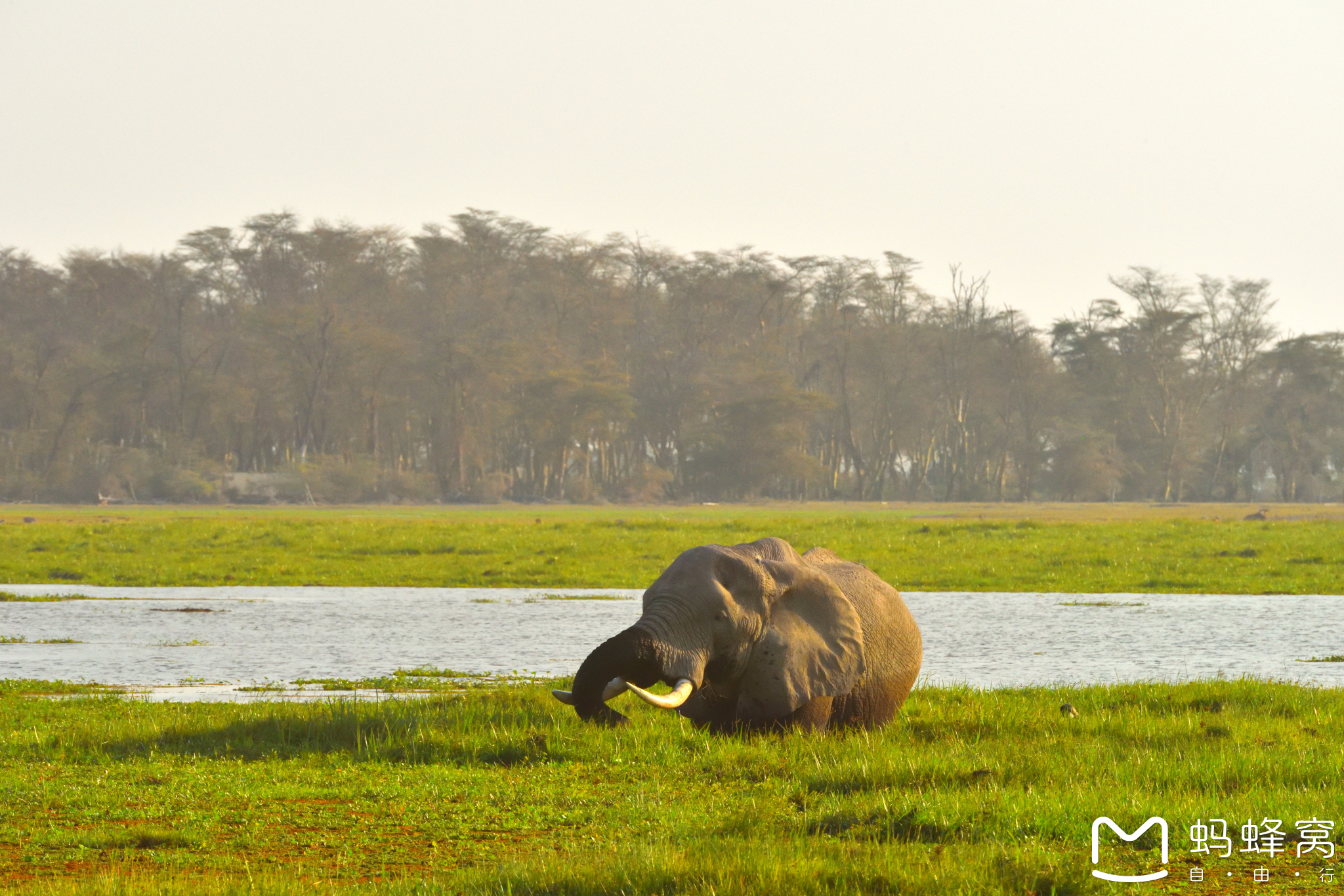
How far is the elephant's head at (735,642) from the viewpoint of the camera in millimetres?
9484

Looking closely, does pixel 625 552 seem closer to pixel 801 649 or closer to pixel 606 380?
pixel 801 649

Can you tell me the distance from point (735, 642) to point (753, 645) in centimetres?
18

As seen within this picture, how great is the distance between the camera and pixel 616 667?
31.0 feet

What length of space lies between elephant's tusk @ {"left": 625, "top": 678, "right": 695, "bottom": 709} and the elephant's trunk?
19cm

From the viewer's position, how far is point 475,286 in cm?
10119

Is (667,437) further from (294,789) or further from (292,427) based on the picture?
(294,789)

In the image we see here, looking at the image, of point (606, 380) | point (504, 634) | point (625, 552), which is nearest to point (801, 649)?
point (504, 634)

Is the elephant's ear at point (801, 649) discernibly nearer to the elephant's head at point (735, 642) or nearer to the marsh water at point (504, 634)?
the elephant's head at point (735, 642)

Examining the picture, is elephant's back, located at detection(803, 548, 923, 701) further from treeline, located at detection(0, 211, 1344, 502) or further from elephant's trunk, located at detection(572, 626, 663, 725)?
treeline, located at detection(0, 211, 1344, 502)

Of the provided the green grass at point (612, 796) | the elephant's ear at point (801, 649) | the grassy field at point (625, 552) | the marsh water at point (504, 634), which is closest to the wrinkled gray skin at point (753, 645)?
the elephant's ear at point (801, 649)

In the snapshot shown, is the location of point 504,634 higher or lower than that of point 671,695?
lower
